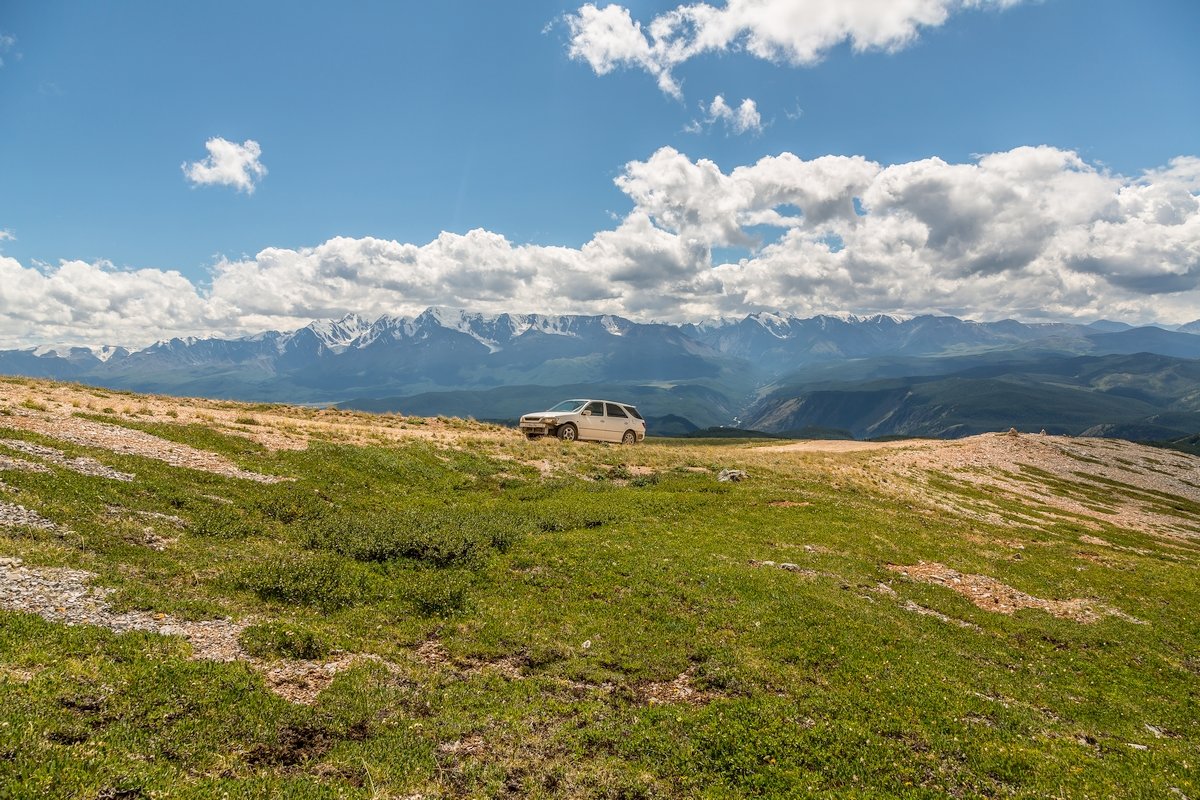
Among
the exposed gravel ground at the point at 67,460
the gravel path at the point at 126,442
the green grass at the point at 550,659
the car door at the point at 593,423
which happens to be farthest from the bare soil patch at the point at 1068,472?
the exposed gravel ground at the point at 67,460

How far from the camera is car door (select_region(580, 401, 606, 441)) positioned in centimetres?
4297

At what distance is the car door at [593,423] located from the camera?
42969 millimetres

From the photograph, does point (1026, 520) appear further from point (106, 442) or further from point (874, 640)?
point (106, 442)

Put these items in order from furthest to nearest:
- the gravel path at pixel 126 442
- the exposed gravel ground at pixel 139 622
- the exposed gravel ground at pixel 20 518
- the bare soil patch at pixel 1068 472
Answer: the bare soil patch at pixel 1068 472, the gravel path at pixel 126 442, the exposed gravel ground at pixel 20 518, the exposed gravel ground at pixel 139 622

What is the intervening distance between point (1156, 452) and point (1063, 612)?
12239cm

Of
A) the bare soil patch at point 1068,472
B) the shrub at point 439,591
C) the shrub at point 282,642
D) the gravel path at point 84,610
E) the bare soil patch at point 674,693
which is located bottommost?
the bare soil patch at point 1068,472

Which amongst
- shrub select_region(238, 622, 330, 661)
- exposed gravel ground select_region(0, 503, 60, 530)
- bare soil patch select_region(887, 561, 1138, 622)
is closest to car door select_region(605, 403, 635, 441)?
bare soil patch select_region(887, 561, 1138, 622)

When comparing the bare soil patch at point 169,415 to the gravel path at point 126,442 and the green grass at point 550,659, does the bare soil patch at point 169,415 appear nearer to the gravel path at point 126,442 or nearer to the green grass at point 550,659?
the gravel path at point 126,442

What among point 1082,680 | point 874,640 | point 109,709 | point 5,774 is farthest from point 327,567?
point 1082,680

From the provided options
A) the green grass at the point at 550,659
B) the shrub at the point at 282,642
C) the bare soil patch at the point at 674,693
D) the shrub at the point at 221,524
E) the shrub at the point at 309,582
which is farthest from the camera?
the shrub at the point at 221,524

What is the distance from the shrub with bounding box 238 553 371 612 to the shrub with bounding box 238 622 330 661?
1991 millimetres

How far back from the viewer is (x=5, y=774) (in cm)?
645

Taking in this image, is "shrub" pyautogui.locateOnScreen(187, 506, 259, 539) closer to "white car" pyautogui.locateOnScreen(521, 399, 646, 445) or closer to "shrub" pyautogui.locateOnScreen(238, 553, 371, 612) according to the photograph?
"shrub" pyautogui.locateOnScreen(238, 553, 371, 612)

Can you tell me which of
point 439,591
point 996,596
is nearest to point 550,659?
point 439,591
